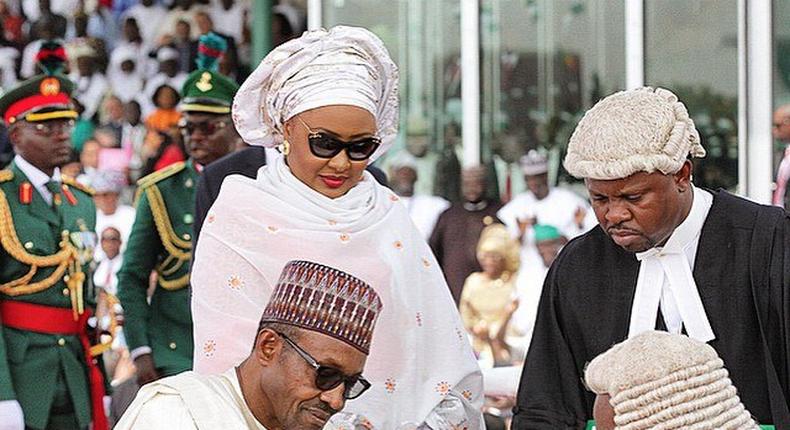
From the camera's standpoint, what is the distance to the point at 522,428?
14.8 ft

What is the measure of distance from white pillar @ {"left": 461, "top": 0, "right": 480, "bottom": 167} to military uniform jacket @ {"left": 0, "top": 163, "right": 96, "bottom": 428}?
486cm

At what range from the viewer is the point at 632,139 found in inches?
167

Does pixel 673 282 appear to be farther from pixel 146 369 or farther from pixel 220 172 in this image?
pixel 146 369

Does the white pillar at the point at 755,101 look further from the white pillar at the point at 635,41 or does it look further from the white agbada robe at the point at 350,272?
the white agbada robe at the point at 350,272

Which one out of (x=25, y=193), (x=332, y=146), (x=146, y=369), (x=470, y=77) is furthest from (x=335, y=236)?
(x=470, y=77)

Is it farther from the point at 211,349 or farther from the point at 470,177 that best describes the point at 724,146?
the point at 211,349

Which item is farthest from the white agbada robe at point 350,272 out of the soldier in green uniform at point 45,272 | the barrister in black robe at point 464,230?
the barrister in black robe at point 464,230

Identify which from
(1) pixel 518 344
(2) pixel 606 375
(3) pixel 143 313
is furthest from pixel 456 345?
(1) pixel 518 344

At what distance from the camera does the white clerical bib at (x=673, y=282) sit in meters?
4.43

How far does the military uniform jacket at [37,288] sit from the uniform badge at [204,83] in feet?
2.89

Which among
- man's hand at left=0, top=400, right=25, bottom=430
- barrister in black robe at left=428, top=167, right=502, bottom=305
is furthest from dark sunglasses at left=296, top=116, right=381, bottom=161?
barrister in black robe at left=428, top=167, right=502, bottom=305

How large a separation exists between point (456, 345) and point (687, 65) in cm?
591

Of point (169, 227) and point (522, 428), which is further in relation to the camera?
point (169, 227)

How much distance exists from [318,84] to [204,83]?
3.19 metres
